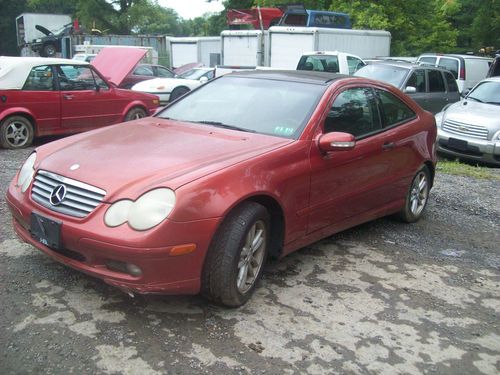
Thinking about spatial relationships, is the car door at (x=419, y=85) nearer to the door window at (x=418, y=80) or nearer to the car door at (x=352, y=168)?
the door window at (x=418, y=80)

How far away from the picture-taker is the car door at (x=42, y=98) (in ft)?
28.8

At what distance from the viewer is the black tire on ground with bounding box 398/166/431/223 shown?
5453 mm

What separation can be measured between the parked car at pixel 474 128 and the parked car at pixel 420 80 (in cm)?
135

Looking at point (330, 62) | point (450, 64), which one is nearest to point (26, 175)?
point (330, 62)

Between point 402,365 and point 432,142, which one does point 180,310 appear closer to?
point 402,365

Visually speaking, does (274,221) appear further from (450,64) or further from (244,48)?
(244,48)

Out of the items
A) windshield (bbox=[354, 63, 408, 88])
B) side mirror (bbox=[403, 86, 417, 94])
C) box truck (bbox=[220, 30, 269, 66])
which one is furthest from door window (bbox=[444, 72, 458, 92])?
box truck (bbox=[220, 30, 269, 66])

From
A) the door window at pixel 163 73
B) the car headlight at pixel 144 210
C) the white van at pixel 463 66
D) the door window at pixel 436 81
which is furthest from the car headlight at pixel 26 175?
the door window at pixel 163 73

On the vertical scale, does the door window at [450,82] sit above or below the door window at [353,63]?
below

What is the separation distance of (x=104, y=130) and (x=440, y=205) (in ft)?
13.1

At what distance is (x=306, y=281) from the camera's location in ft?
13.2

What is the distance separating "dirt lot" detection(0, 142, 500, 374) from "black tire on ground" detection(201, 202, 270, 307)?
5.2 inches

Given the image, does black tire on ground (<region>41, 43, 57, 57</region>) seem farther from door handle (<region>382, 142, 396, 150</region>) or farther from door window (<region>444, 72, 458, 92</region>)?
door handle (<region>382, 142, 396, 150</region>)

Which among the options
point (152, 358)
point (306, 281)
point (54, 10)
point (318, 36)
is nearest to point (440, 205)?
point (306, 281)
